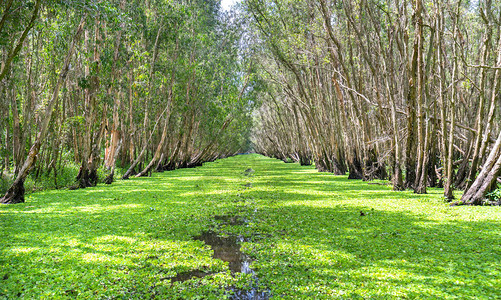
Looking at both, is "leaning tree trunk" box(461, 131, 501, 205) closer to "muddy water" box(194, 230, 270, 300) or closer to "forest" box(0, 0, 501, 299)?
"forest" box(0, 0, 501, 299)

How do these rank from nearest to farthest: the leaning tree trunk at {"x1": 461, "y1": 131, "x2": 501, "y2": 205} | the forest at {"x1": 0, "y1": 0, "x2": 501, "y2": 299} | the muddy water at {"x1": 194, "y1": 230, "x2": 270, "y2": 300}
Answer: the muddy water at {"x1": 194, "y1": 230, "x2": 270, "y2": 300}, the forest at {"x1": 0, "y1": 0, "x2": 501, "y2": 299}, the leaning tree trunk at {"x1": 461, "y1": 131, "x2": 501, "y2": 205}

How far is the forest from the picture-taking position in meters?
4.54

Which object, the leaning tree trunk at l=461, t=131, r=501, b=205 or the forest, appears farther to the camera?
the leaning tree trunk at l=461, t=131, r=501, b=205

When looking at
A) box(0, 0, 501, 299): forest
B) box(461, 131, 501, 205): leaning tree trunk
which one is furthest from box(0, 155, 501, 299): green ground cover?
box(461, 131, 501, 205): leaning tree trunk

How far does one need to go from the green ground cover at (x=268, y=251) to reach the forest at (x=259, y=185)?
42 millimetres

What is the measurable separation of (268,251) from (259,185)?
995 centimetres

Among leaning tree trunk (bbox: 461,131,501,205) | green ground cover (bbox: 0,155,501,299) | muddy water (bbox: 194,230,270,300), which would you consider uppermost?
leaning tree trunk (bbox: 461,131,501,205)

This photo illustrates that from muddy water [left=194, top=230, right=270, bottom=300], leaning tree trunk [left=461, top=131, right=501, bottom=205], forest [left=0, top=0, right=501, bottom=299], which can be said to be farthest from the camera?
leaning tree trunk [left=461, top=131, right=501, bottom=205]

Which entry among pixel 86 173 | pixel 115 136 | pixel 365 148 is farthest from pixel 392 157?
pixel 115 136

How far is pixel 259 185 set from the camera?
15062 mm

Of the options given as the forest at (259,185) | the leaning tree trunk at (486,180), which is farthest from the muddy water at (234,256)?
the leaning tree trunk at (486,180)

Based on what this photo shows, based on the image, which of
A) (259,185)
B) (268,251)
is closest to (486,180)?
(268,251)

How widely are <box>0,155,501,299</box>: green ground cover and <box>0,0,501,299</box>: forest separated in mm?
42

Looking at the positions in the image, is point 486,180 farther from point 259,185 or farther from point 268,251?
point 259,185
